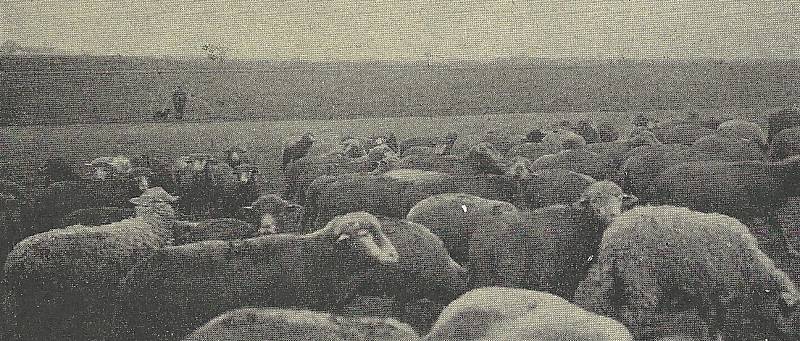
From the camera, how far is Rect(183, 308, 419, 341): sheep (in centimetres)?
192

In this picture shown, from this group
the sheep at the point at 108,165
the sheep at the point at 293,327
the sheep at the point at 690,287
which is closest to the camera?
the sheep at the point at 293,327

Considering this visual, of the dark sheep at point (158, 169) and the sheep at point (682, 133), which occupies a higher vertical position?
the sheep at point (682, 133)

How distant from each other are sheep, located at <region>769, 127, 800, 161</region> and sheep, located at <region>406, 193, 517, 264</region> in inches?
36.6

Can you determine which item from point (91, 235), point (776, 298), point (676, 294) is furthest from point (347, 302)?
point (776, 298)

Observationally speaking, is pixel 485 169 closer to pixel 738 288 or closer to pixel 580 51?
pixel 580 51

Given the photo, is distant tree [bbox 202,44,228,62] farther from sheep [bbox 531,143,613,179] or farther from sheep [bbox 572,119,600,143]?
sheep [bbox 572,119,600,143]

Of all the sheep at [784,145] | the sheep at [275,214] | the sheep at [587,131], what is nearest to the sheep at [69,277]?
the sheep at [275,214]

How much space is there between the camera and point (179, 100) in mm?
2170

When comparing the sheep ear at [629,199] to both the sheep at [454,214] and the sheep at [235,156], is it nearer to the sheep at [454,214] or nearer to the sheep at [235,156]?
the sheep at [454,214]

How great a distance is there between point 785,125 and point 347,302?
5.40 feet

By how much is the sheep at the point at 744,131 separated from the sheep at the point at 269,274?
1.09 meters

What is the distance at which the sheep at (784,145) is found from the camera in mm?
2268

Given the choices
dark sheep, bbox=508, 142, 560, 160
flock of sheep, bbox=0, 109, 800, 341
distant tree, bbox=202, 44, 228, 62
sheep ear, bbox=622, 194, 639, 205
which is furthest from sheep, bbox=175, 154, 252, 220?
sheep ear, bbox=622, 194, 639, 205

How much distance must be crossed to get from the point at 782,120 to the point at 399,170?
136 cm
